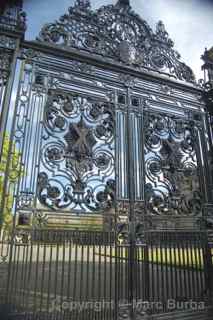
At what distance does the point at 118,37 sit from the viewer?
379cm

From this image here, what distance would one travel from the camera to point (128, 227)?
10.1ft

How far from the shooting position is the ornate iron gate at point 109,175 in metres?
2.66

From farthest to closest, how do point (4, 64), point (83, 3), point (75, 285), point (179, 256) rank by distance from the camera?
point (83, 3)
point (179, 256)
point (4, 64)
point (75, 285)

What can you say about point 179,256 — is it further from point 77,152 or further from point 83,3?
point 83,3

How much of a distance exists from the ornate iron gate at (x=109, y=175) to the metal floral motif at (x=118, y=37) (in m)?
0.01

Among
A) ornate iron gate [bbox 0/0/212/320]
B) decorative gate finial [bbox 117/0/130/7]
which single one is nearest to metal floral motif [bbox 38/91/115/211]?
ornate iron gate [bbox 0/0/212/320]

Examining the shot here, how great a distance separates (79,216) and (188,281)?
1.44 meters

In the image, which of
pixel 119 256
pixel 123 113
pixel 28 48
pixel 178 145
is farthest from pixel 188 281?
pixel 28 48

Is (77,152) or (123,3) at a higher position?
(123,3)

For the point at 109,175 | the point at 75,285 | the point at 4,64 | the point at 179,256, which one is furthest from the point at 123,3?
the point at 75,285

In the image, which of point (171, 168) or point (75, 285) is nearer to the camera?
point (75, 285)

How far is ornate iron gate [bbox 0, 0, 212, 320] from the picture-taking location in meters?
2.66

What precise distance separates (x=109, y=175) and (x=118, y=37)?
1869 millimetres

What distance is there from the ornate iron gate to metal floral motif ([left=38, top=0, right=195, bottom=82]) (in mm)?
15
